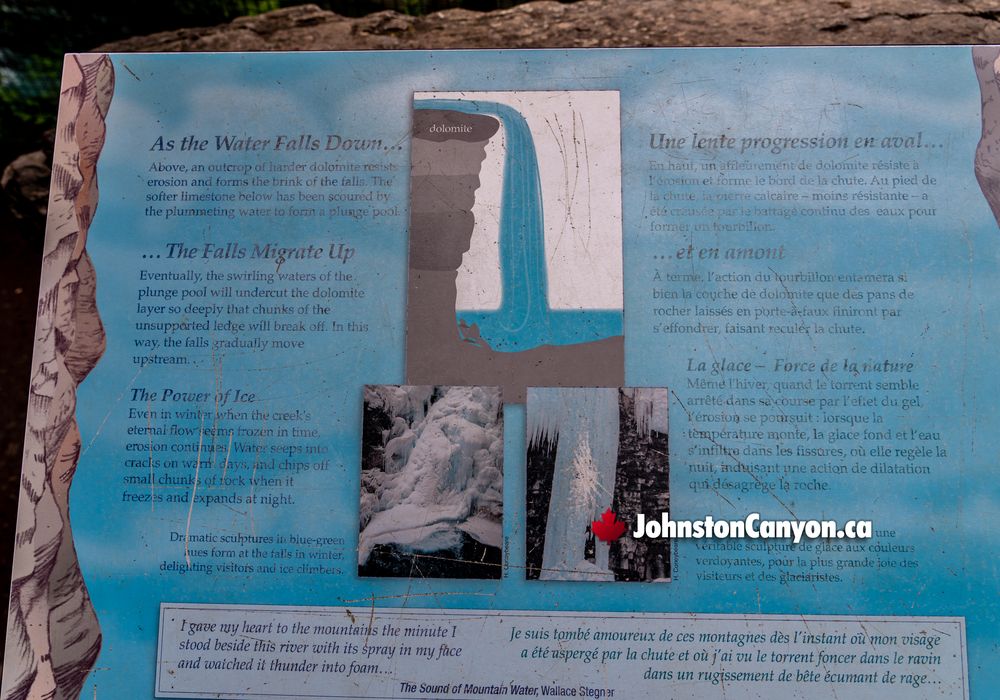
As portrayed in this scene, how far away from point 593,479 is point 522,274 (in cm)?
74

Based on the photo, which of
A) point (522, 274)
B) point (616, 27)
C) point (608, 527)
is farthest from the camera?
point (616, 27)

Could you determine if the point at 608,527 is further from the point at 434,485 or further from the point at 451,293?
the point at 451,293

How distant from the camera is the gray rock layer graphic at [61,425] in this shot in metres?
2.28

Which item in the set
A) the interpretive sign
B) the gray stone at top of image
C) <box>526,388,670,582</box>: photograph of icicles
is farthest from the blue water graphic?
the gray stone at top of image

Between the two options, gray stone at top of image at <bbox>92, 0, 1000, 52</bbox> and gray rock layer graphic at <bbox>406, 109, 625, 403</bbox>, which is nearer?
gray rock layer graphic at <bbox>406, 109, 625, 403</bbox>

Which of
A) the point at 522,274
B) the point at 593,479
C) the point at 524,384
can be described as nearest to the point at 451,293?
the point at 522,274

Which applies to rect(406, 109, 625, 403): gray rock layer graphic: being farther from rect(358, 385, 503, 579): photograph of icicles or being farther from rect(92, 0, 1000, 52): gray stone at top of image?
rect(92, 0, 1000, 52): gray stone at top of image

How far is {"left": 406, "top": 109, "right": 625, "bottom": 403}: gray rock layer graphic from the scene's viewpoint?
2.28 meters

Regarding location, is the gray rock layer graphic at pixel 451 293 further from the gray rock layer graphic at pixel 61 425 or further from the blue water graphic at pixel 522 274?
the gray rock layer graphic at pixel 61 425

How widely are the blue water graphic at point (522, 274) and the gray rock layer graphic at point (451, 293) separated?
0.03 meters

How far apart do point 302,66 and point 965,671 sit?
3.08 metres

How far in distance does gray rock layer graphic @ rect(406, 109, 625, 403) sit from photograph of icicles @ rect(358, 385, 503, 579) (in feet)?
0.26

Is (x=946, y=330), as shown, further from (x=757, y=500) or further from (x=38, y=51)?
(x=38, y=51)

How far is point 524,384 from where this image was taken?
2.28 meters
